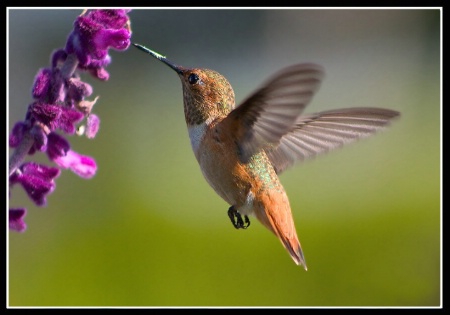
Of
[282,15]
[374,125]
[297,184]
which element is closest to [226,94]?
[374,125]

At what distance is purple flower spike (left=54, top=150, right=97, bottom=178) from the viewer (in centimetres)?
287

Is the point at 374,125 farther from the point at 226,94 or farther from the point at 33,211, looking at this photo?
the point at 33,211

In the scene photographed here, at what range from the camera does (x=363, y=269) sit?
19.6 ft

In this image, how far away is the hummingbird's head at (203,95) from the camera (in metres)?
3.17

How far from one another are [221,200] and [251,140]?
13.3 ft

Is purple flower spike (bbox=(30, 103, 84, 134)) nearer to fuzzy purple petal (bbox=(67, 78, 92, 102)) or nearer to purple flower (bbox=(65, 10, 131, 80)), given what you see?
fuzzy purple petal (bbox=(67, 78, 92, 102))

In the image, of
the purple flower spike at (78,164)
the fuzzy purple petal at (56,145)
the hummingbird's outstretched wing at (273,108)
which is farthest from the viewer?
the purple flower spike at (78,164)

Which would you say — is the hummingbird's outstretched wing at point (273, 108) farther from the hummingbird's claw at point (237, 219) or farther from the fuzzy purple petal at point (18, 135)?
the fuzzy purple petal at point (18, 135)

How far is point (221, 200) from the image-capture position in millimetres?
6945

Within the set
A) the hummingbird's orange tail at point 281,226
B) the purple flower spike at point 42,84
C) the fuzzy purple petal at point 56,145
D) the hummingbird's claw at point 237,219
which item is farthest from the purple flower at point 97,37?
the hummingbird's orange tail at point 281,226

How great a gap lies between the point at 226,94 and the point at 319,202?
413 cm

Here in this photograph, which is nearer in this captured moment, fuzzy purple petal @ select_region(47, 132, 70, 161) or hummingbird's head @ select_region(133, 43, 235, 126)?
fuzzy purple petal @ select_region(47, 132, 70, 161)

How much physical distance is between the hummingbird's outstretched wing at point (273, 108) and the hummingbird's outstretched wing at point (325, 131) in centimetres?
33

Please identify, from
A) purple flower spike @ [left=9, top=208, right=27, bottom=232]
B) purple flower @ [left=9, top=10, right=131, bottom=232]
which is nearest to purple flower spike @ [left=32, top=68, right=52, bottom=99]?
purple flower @ [left=9, top=10, right=131, bottom=232]
